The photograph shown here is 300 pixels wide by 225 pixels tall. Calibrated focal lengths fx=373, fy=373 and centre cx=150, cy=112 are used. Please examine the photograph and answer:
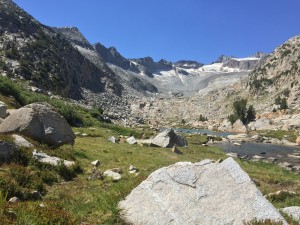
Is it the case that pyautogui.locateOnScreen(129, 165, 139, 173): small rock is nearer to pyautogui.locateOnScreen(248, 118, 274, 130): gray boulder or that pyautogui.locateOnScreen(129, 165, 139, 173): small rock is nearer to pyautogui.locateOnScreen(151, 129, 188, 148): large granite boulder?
pyautogui.locateOnScreen(151, 129, 188, 148): large granite boulder

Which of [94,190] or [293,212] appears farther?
[94,190]

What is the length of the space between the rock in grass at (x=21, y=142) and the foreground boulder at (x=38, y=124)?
1.08 m

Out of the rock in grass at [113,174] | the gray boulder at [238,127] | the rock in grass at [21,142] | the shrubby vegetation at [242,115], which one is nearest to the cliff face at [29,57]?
the gray boulder at [238,127]

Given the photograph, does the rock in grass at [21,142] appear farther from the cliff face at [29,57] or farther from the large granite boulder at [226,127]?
the large granite boulder at [226,127]

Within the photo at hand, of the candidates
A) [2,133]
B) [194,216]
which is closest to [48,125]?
[2,133]

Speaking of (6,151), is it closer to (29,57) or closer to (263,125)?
(263,125)

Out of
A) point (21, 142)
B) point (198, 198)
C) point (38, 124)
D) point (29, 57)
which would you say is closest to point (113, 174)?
point (21, 142)

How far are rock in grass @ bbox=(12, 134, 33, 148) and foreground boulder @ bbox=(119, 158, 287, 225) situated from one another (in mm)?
9880

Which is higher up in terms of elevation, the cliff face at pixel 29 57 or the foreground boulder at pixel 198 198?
the cliff face at pixel 29 57

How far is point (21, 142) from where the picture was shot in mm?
20922

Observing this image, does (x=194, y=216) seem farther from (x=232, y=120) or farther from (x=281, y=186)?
(x=232, y=120)

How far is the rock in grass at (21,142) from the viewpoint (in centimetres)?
2050

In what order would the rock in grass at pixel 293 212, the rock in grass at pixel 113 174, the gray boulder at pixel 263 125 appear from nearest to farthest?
the rock in grass at pixel 293 212, the rock in grass at pixel 113 174, the gray boulder at pixel 263 125

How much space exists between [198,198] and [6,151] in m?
10.4
